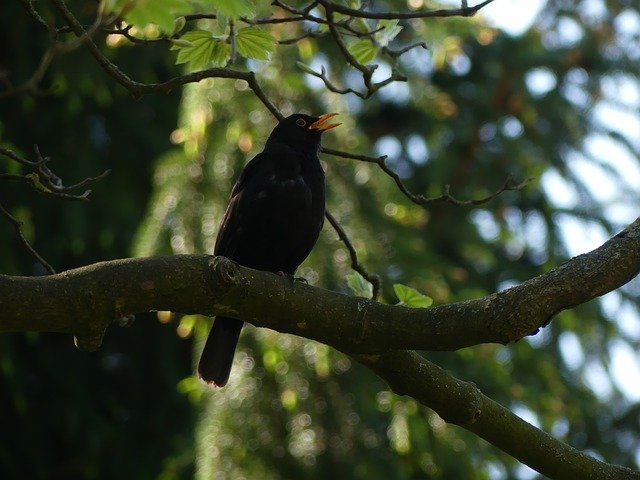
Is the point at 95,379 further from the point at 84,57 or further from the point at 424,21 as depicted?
the point at 424,21

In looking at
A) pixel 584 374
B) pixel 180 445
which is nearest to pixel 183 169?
pixel 180 445

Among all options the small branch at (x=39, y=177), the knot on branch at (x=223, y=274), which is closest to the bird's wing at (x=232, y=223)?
the small branch at (x=39, y=177)

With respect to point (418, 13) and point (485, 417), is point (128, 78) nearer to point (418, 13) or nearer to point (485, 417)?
point (418, 13)

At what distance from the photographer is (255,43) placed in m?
2.56

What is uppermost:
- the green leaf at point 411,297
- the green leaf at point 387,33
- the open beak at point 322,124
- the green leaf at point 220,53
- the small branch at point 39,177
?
the green leaf at point 220,53

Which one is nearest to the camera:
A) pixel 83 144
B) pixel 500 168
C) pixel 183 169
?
pixel 183 169

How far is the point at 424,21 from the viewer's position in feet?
16.1

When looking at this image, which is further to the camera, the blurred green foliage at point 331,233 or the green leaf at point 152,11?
the blurred green foliage at point 331,233

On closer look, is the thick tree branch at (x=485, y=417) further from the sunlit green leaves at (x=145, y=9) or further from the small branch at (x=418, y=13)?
the sunlit green leaves at (x=145, y=9)

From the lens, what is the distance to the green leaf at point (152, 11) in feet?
5.24

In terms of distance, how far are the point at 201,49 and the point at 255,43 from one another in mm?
158

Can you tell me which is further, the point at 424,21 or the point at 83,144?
the point at 83,144

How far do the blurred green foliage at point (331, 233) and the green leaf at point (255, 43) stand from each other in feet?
5.36

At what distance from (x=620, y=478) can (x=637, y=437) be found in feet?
16.8
